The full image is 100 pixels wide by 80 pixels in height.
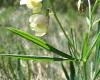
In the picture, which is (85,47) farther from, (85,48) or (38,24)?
(38,24)

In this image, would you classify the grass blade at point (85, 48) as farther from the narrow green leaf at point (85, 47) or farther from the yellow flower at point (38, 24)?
the yellow flower at point (38, 24)

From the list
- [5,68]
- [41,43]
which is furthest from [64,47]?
[41,43]

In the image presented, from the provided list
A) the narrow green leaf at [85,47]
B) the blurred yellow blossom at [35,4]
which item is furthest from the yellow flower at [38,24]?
the narrow green leaf at [85,47]

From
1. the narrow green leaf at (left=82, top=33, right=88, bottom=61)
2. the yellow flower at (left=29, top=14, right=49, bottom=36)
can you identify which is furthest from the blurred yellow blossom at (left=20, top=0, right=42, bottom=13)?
the narrow green leaf at (left=82, top=33, right=88, bottom=61)

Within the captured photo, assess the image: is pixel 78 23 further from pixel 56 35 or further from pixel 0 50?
pixel 0 50

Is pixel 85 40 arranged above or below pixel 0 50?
above

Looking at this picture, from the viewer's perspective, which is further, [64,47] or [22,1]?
[64,47]
